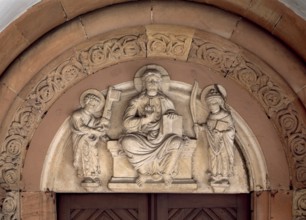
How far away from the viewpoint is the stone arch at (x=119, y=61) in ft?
12.4

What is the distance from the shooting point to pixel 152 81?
381cm

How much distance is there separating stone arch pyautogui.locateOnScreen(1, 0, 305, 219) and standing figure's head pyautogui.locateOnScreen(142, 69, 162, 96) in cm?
13

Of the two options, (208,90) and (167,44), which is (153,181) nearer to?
(208,90)

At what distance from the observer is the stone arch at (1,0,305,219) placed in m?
3.79

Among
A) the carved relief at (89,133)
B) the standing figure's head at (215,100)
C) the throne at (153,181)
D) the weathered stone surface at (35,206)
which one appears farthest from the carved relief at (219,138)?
the weathered stone surface at (35,206)

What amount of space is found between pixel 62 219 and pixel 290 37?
1.91m

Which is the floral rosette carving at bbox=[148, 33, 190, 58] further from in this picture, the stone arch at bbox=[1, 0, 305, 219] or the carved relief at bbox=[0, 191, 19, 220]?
the carved relief at bbox=[0, 191, 19, 220]

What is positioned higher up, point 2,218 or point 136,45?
point 136,45

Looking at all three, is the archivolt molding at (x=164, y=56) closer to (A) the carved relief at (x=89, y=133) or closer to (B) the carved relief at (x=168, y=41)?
(B) the carved relief at (x=168, y=41)

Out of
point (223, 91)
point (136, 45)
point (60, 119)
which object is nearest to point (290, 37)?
point (223, 91)

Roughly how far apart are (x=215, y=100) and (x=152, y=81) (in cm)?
43

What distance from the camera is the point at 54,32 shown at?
12.3 feet

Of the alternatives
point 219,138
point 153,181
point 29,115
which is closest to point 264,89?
point 219,138

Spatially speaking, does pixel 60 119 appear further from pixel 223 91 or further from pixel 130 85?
pixel 223 91
